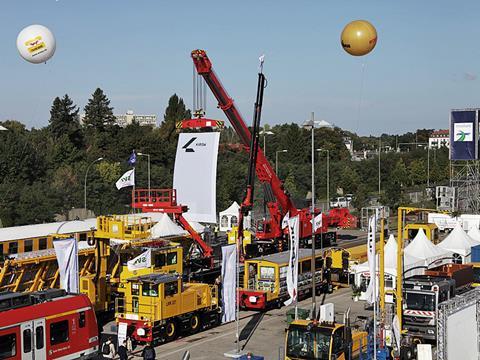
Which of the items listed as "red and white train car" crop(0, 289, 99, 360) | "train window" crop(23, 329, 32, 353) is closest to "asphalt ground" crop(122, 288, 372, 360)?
"red and white train car" crop(0, 289, 99, 360)

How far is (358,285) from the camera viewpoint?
31828 millimetres

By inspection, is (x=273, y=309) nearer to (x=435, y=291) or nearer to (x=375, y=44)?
(x=435, y=291)

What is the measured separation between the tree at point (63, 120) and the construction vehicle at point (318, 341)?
75.9 m

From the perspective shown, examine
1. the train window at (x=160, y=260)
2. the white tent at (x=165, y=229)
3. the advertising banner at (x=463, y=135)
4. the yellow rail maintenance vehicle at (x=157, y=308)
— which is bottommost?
the yellow rail maintenance vehicle at (x=157, y=308)

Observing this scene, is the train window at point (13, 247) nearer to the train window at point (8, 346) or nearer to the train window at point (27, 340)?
the train window at point (27, 340)

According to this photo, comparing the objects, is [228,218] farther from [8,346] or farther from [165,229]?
[8,346]

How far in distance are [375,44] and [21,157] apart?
5107 cm

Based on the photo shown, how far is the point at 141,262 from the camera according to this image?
27.6m

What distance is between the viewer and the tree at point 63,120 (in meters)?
91.7

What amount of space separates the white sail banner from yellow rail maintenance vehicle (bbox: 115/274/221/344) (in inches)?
376

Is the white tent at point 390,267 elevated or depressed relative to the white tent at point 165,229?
depressed

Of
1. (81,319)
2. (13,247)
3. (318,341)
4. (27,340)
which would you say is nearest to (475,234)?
(13,247)

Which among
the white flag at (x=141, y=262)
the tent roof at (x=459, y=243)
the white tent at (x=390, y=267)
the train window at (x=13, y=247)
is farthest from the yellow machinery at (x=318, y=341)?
the tent roof at (x=459, y=243)

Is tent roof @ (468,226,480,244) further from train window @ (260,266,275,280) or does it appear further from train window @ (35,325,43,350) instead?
train window @ (35,325,43,350)
